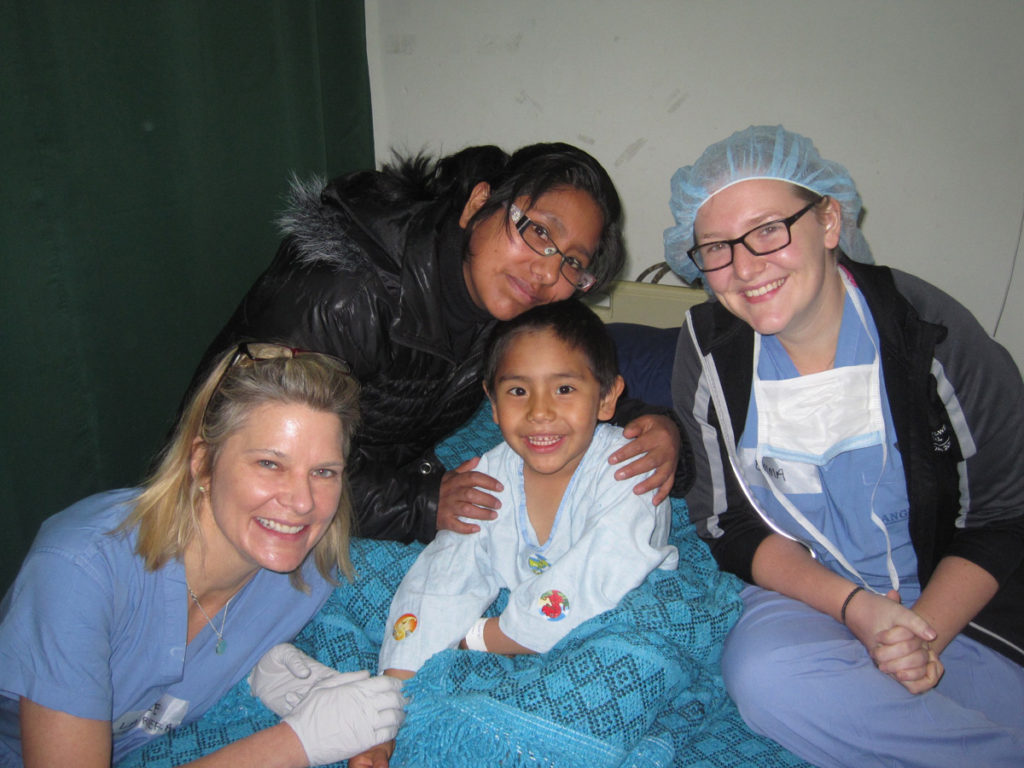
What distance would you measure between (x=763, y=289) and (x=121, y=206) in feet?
6.30

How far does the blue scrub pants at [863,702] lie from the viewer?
1311 millimetres

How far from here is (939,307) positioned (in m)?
1.44

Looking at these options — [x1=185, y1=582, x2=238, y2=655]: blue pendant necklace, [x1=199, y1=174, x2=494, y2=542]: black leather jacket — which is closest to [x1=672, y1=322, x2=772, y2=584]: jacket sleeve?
[x1=199, y1=174, x2=494, y2=542]: black leather jacket

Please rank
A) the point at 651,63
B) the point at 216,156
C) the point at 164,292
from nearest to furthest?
the point at 164,292 < the point at 216,156 < the point at 651,63

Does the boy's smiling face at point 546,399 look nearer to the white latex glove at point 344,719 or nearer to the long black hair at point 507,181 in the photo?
the long black hair at point 507,181

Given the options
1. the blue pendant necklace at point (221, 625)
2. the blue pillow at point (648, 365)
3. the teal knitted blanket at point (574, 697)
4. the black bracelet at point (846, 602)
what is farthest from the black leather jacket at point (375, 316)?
the black bracelet at point (846, 602)

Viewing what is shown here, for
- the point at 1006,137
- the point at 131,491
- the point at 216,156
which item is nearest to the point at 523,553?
the point at 131,491

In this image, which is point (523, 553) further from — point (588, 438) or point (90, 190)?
point (90, 190)

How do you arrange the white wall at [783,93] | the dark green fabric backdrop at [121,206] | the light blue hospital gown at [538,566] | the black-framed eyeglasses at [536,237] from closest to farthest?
the light blue hospital gown at [538,566], the black-framed eyeglasses at [536,237], the dark green fabric backdrop at [121,206], the white wall at [783,93]

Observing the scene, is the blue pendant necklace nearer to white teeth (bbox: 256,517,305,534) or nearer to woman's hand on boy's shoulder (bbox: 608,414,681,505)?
white teeth (bbox: 256,517,305,534)

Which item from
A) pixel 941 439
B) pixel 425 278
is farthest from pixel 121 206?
pixel 941 439

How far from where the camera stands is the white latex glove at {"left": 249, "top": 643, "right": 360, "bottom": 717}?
57.6 inches

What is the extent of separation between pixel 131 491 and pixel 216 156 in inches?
61.3

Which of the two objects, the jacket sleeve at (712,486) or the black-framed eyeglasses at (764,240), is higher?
the black-framed eyeglasses at (764,240)
